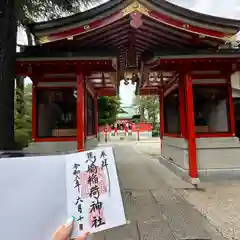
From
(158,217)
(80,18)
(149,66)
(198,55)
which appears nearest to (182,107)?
(149,66)

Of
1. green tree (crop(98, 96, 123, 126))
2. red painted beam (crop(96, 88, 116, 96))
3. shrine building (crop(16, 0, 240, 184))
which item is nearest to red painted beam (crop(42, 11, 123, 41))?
shrine building (crop(16, 0, 240, 184))

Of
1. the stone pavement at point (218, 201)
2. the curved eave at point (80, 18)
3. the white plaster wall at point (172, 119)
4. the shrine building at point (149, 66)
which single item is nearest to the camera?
the stone pavement at point (218, 201)

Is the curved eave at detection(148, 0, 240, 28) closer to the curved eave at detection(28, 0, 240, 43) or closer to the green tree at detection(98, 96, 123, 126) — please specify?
the curved eave at detection(28, 0, 240, 43)

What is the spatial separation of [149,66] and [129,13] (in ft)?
5.23

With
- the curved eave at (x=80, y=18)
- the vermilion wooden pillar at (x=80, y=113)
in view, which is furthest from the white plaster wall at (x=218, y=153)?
the curved eave at (x=80, y=18)

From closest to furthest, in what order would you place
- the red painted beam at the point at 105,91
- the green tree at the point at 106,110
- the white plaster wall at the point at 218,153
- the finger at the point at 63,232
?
the finger at the point at 63,232 → the white plaster wall at the point at 218,153 → the red painted beam at the point at 105,91 → the green tree at the point at 106,110

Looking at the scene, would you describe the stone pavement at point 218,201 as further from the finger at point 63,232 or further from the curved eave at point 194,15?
the curved eave at point 194,15

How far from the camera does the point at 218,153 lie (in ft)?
23.6

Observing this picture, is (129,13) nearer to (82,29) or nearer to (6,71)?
(82,29)

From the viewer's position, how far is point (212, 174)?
7.07m

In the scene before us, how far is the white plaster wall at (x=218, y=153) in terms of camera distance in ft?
23.4

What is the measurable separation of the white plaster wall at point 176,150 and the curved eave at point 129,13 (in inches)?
116

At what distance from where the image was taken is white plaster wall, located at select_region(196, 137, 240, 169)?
7.13 meters

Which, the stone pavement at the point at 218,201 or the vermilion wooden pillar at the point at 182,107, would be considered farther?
the vermilion wooden pillar at the point at 182,107
